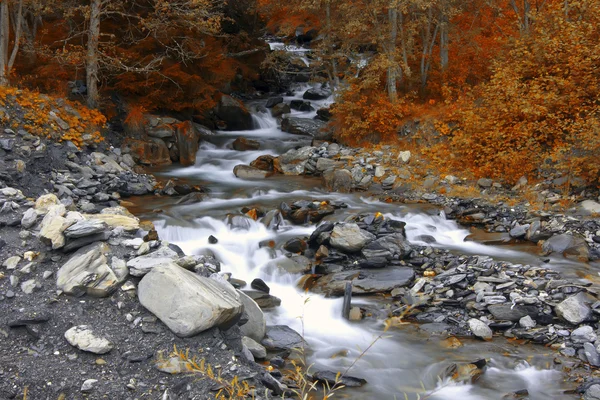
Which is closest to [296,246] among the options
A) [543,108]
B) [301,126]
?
[543,108]

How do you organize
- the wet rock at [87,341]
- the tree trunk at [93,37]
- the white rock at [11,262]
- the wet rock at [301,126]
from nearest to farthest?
the wet rock at [87,341]
the white rock at [11,262]
the tree trunk at [93,37]
the wet rock at [301,126]

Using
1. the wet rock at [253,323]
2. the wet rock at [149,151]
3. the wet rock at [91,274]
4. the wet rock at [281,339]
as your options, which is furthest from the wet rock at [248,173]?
the wet rock at [91,274]

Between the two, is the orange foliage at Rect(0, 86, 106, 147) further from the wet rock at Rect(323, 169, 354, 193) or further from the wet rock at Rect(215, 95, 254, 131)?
the wet rock at Rect(323, 169, 354, 193)

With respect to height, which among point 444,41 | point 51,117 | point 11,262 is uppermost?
point 444,41

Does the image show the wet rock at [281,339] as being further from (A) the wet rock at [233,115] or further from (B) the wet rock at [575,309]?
(A) the wet rock at [233,115]

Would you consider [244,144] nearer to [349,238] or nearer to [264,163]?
[264,163]

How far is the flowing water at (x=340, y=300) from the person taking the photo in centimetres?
706

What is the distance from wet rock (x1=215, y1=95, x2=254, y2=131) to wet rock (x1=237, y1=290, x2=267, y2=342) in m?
14.8

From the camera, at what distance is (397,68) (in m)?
18.3

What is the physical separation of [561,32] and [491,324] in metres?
9.71

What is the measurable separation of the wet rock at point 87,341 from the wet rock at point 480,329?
5242 millimetres

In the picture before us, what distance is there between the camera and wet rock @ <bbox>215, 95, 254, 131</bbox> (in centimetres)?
2158

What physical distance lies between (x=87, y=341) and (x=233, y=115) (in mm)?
16384

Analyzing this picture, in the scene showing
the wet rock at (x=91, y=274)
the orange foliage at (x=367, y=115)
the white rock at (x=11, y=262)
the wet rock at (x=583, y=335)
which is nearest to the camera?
the wet rock at (x=91, y=274)
